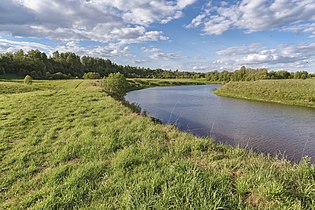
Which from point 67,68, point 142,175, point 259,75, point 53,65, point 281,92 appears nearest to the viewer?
point 142,175

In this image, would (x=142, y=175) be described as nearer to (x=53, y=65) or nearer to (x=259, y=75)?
(x=53, y=65)

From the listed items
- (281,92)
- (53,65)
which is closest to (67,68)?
A: (53,65)

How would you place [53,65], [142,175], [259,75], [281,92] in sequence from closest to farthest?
1. [142,175]
2. [281,92]
3. [53,65]
4. [259,75]

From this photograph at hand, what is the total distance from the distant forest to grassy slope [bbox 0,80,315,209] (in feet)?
234

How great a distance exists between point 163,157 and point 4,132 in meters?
7.09

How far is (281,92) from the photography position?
40.1 m

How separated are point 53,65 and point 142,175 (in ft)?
318

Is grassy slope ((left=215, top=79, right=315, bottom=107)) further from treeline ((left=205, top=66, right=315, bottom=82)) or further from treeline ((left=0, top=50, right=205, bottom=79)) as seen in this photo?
treeline ((left=0, top=50, right=205, bottom=79))

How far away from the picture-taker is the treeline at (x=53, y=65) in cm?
6819

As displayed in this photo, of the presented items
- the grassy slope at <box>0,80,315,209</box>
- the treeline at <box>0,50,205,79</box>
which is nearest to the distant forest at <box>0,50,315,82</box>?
the treeline at <box>0,50,205,79</box>

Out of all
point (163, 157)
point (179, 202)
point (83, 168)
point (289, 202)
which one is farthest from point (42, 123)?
point (289, 202)

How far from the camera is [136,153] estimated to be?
5465 millimetres

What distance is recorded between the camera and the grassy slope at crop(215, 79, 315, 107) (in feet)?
114

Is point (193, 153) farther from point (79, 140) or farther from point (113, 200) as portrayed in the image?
point (79, 140)
